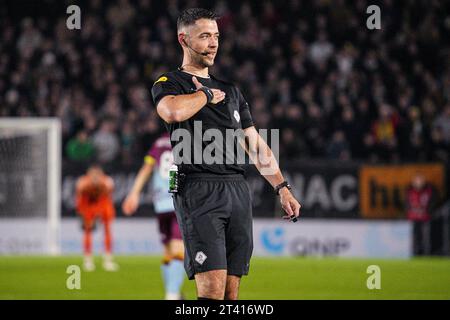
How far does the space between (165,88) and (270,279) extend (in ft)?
29.6

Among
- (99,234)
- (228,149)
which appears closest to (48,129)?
(99,234)

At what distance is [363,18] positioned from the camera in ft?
77.5

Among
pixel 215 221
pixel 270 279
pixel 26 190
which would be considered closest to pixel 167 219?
pixel 270 279

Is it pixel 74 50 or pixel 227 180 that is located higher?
pixel 74 50

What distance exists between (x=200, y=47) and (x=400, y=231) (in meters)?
14.4

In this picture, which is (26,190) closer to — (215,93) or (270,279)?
(270,279)

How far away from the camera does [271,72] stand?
906 inches

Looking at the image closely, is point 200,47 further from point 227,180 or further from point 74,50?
point 74,50

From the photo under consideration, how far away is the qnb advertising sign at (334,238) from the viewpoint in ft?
66.5

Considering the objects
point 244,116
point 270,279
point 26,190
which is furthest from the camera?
point 26,190

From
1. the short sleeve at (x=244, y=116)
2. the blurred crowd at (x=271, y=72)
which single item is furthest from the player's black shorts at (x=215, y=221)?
the blurred crowd at (x=271, y=72)

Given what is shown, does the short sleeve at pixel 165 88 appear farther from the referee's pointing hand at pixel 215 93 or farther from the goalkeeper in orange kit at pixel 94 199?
the goalkeeper in orange kit at pixel 94 199

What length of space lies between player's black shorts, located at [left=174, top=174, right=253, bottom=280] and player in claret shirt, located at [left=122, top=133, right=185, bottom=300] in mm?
4353

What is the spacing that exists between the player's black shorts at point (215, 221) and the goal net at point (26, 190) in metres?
14.1
